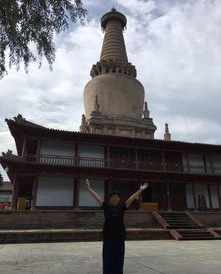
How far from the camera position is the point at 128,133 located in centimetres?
3014

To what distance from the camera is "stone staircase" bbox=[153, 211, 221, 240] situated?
14.1 m

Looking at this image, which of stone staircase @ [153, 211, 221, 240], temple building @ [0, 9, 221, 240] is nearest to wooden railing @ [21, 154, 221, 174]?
temple building @ [0, 9, 221, 240]

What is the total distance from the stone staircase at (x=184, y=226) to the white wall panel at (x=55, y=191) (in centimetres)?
648

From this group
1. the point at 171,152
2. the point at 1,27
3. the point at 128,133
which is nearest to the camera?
the point at 1,27

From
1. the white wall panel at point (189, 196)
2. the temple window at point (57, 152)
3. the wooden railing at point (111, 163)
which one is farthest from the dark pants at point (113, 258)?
the white wall panel at point (189, 196)

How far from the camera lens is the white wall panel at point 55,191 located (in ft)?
65.3

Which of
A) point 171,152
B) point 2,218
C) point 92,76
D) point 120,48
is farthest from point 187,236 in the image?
point 120,48

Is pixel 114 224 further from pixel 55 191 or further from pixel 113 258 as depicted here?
pixel 55 191

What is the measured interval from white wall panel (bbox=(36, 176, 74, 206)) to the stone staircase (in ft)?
21.3

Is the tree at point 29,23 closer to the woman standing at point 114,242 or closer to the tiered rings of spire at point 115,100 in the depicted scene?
the woman standing at point 114,242

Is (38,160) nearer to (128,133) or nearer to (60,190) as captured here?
(60,190)

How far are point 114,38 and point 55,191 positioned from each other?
2587 cm

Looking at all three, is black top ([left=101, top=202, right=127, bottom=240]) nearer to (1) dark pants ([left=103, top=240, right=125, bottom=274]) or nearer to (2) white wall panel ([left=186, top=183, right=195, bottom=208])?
(1) dark pants ([left=103, top=240, right=125, bottom=274])

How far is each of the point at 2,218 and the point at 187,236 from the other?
9495 millimetres
